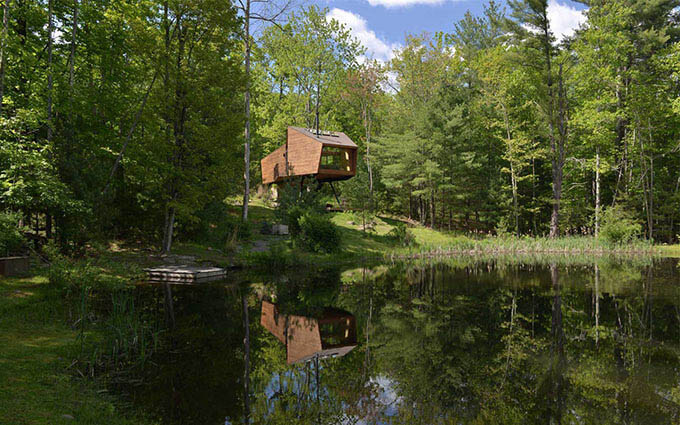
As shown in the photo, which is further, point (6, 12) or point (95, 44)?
point (95, 44)

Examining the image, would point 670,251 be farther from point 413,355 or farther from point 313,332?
point 313,332

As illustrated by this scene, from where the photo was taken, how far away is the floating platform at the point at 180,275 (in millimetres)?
12859

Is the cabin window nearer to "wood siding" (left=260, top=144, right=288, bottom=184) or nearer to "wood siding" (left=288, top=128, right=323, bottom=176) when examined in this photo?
"wood siding" (left=288, top=128, right=323, bottom=176)

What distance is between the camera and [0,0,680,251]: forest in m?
13.6

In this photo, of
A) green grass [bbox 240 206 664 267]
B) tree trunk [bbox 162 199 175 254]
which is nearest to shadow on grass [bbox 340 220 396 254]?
green grass [bbox 240 206 664 267]

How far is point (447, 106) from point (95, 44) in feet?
72.1

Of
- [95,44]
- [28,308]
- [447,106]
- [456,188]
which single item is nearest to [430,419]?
[28,308]

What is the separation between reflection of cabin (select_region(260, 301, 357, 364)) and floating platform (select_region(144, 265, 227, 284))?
4.47 metres

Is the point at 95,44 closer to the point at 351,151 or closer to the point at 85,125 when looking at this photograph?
the point at 85,125

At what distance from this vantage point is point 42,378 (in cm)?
470

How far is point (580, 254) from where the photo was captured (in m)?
20.9

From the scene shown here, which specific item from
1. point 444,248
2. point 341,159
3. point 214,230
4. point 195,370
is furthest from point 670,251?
point 195,370

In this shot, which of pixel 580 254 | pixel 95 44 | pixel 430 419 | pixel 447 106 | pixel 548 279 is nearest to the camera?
pixel 430 419

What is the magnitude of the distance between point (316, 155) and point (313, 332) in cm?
1802
